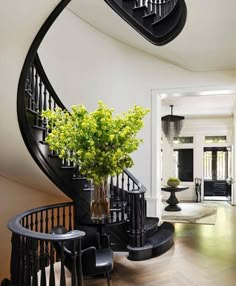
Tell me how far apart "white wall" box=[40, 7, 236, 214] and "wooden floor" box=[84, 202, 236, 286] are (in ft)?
4.61

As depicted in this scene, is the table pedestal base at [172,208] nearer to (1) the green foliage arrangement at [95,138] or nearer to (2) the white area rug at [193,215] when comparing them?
(2) the white area rug at [193,215]

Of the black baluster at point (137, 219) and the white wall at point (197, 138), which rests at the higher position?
the white wall at point (197, 138)

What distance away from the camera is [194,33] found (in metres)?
4.41

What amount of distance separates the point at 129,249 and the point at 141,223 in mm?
407

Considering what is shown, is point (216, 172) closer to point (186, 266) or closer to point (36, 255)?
point (186, 266)

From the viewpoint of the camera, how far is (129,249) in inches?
167

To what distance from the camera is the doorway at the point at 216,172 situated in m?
11.6

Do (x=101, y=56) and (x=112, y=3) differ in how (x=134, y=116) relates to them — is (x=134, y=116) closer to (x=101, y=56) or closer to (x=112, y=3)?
(x=112, y=3)

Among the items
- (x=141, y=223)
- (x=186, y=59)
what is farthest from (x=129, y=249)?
(x=186, y=59)

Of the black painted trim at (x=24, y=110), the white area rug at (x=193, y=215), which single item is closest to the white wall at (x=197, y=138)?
the white area rug at (x=193, y=215)

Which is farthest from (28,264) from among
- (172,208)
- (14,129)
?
(172,208)

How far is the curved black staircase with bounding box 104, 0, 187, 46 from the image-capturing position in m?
4.61

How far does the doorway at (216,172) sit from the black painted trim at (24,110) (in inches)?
338

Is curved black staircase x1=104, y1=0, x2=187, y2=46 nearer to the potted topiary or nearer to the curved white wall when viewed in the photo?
the potted topiary
